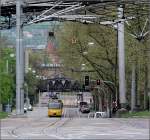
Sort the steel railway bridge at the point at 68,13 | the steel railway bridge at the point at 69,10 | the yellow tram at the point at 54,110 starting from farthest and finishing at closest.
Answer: the yellow tram at the point at 54,110, the steel railway bridge at the point at 69,10, the steel railway bridge at the point at 68,13

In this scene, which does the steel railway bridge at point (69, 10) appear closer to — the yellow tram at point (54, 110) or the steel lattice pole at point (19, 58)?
the steel lattice pole at point (19, 58)

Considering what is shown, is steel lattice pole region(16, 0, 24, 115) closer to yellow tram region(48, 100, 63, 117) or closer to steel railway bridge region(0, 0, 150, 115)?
steel railway bridge region(0, 0, 150, 115)

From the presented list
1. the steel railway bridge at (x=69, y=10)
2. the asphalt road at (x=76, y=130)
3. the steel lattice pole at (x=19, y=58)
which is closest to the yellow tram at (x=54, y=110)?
the steel railway bridge at (x=69, y=10)

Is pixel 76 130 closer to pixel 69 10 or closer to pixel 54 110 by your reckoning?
pixel 69 10

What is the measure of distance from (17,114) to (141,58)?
1383cm

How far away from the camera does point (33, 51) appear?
198 metres

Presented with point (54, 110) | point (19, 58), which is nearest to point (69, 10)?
point (19, 58)

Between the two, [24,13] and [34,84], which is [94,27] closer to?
[24,13]

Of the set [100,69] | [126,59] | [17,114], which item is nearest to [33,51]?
[100,69]

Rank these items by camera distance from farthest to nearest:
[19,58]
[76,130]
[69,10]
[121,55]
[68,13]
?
[121,55] < [68,13] < [69,10] < [19,58] < [76,130]

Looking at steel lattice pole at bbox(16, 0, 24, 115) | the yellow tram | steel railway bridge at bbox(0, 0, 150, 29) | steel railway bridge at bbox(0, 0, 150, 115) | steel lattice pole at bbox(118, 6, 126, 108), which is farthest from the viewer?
the yellow tram

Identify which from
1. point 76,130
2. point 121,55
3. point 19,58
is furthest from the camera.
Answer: point 121,55

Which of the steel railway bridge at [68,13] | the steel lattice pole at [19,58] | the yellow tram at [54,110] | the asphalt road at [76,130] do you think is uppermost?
the steel railway bridge at [68,13]

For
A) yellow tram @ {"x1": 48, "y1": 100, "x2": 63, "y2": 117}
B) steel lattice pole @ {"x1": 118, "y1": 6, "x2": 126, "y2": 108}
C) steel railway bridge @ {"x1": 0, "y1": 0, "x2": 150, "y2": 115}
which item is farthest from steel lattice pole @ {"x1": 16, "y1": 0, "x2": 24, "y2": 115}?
yellow tram @ {"x1": 48, "y1": 100, "x2": 63, "y2": 117}
